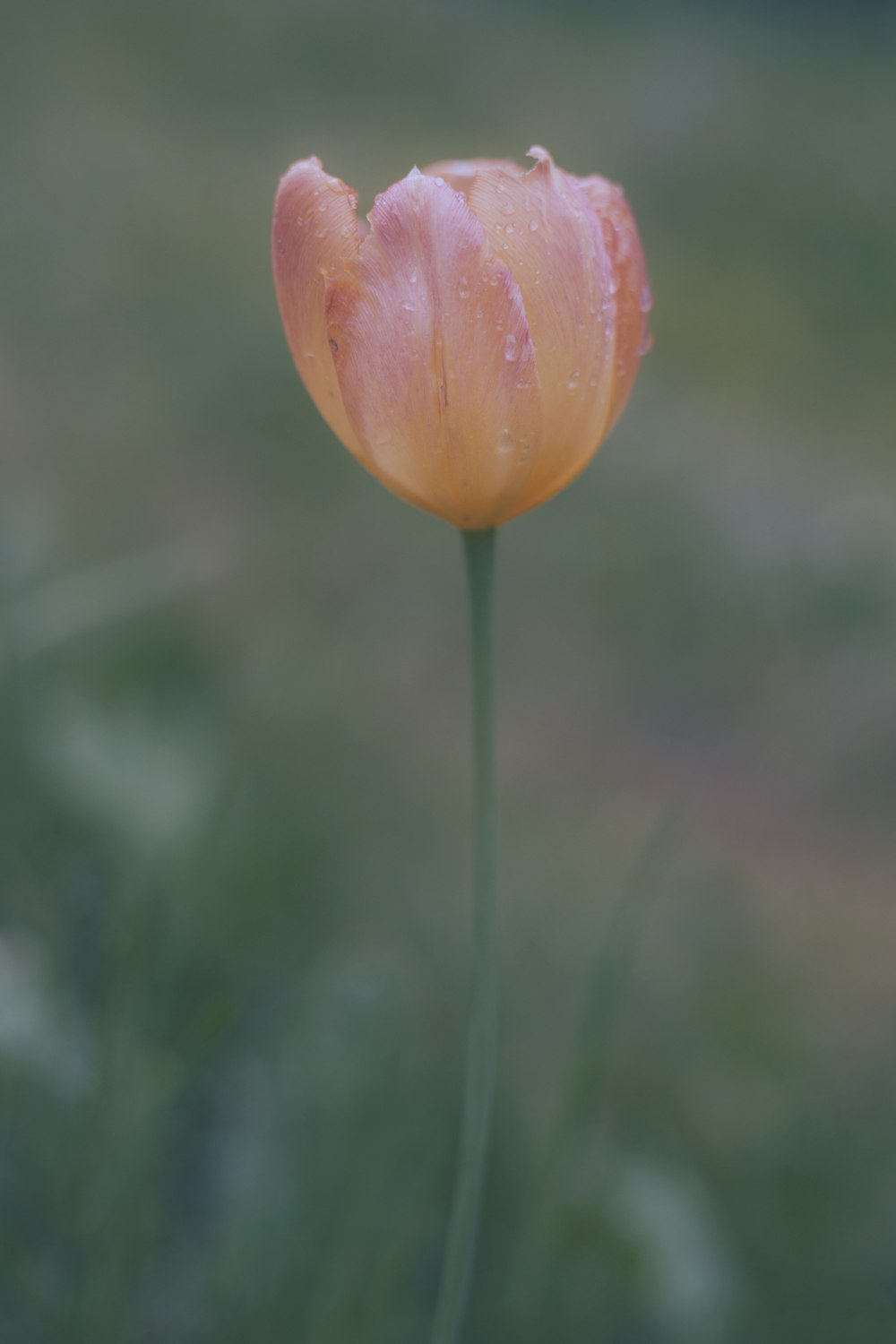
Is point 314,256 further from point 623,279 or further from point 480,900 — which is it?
point 480,900

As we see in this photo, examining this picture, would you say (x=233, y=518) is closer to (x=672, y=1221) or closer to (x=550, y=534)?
(x=550, y=534)

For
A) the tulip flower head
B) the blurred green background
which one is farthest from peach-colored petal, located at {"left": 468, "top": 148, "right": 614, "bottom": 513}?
the blurred green background

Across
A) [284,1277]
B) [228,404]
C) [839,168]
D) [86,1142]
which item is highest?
[839,168]

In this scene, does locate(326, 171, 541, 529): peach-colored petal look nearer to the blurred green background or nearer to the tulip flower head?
the tulip flower head

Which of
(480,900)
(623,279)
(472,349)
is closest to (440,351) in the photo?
(472,349)

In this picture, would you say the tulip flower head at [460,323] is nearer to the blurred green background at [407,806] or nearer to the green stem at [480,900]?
the green stem at [480,900]

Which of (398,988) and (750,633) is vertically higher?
(750,633)

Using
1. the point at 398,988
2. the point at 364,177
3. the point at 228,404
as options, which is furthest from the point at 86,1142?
the point at 364,177

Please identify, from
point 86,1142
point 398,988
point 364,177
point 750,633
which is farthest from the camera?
point 364,177

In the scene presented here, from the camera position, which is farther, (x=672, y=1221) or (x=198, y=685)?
(x=198, y=685)
